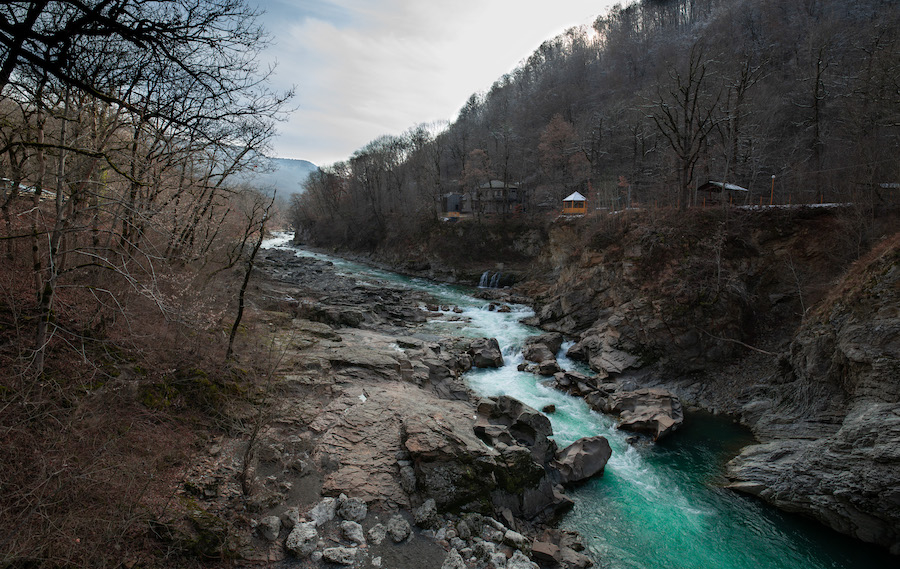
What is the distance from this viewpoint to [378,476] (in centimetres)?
823

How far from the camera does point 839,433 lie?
9.77 m

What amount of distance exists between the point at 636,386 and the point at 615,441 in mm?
3874

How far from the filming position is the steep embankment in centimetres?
932

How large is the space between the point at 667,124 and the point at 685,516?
74.0 ft

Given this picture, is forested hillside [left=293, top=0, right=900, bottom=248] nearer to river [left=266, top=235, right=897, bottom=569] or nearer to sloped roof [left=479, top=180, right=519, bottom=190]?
sloped roof [left=479, top=180, right=519, bottom=190]

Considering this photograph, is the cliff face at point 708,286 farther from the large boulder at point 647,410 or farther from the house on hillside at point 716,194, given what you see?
the house on hillside at point 716,194

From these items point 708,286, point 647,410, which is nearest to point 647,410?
point 647,410

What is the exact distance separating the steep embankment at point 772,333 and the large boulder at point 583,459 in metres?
3.41

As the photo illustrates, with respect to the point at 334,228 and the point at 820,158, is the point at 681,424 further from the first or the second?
the point at 334,228

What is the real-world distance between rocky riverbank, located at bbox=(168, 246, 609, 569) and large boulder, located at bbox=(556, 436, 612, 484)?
4 centimetres

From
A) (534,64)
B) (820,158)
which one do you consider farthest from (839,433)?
(534,64)

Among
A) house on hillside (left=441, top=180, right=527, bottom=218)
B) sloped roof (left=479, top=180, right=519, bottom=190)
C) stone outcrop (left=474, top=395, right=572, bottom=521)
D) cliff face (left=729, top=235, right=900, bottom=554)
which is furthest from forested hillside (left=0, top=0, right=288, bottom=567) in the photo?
sloped roof (left=479, top=180, right=519, bottom=190)

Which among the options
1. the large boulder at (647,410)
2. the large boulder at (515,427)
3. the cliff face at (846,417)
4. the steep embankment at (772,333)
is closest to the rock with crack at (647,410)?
the large boulder at (647,410)

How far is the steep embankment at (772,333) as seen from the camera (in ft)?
30.6
